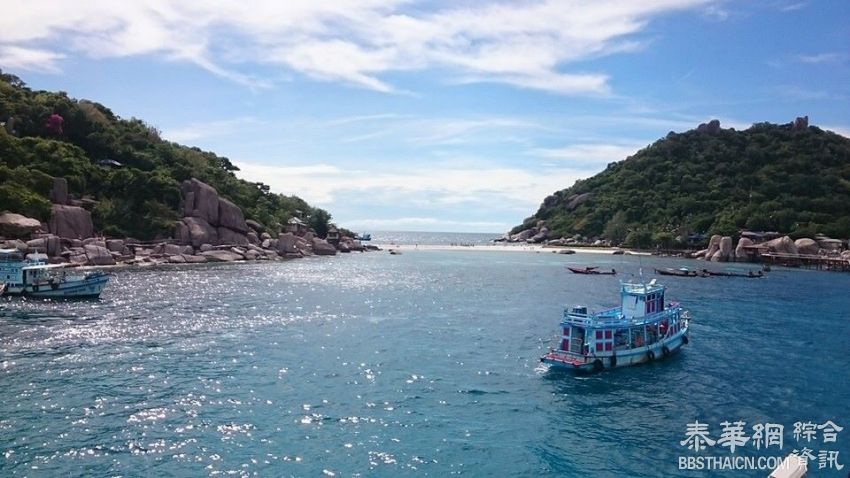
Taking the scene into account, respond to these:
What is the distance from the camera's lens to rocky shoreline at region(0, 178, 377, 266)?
285 ft

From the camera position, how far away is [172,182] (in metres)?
121

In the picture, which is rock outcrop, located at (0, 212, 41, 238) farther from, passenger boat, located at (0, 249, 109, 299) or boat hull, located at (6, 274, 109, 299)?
boat hull, located at (6, 274, 109, 299)

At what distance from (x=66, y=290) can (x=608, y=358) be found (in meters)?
59.1

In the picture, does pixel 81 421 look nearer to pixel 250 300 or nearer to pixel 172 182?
pixel 250 300

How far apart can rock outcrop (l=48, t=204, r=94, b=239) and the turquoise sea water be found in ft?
125

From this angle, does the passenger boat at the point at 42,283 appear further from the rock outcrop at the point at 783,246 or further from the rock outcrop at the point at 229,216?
the rock outcrop at the point at 783,246

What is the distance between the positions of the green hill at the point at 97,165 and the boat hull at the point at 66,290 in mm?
33725

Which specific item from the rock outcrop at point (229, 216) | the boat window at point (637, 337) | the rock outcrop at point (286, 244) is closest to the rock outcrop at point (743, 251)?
the rock outcrop at point (286, 244)

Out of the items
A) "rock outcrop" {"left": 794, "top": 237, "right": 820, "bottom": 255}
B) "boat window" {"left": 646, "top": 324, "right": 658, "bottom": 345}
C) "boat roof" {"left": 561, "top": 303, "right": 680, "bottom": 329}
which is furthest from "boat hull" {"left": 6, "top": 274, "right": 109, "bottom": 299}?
"rock outcrop" {"left": 794, "top": 237, "right": 820, "bottom": 255}

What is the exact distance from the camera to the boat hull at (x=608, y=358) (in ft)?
130

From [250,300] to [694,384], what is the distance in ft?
161

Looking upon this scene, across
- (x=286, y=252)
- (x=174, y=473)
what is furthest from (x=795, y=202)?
(x=174, y=473)

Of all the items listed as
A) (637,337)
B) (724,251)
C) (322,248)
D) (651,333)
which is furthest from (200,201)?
(724,251)

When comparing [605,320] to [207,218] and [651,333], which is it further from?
[207,218]
